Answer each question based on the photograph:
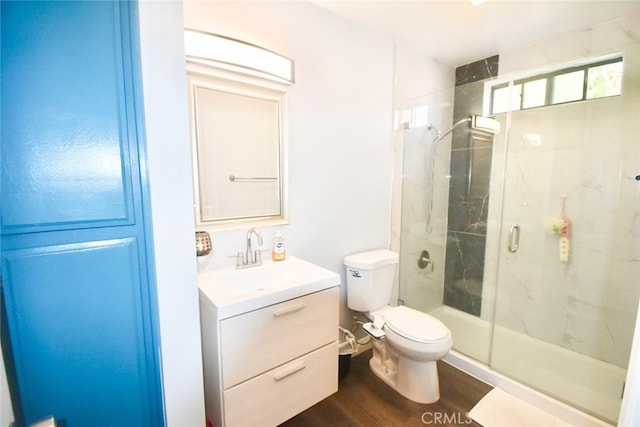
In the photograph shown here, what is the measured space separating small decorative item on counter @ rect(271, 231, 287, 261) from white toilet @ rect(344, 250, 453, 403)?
52cm

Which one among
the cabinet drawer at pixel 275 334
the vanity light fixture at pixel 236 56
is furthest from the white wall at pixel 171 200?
the vanity light fixture at pixel 236 56

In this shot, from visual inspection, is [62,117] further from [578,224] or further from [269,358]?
[578,224]

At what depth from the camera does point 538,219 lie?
7.11 feet

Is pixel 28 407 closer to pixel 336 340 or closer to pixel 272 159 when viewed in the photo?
pixel 336 340

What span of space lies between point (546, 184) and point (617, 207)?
41cm

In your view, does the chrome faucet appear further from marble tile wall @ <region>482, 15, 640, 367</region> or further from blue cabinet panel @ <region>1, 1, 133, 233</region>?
marble tile wall @ <region>482, 15, 640, 367</region>

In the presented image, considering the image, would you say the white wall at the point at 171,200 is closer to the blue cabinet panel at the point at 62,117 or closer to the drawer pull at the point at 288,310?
the blue cabinet panel at the point at 62,117

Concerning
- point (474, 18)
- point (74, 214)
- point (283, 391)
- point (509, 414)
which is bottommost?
point (509, 414)

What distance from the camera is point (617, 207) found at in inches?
72.7

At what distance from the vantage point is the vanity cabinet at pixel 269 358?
1121mm

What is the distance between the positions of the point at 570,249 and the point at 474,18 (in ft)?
5.83

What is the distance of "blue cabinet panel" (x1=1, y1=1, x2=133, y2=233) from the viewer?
617 mm

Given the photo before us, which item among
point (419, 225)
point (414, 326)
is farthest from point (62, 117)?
point (419, 225)

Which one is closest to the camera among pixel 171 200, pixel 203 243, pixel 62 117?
pixel 62 117
